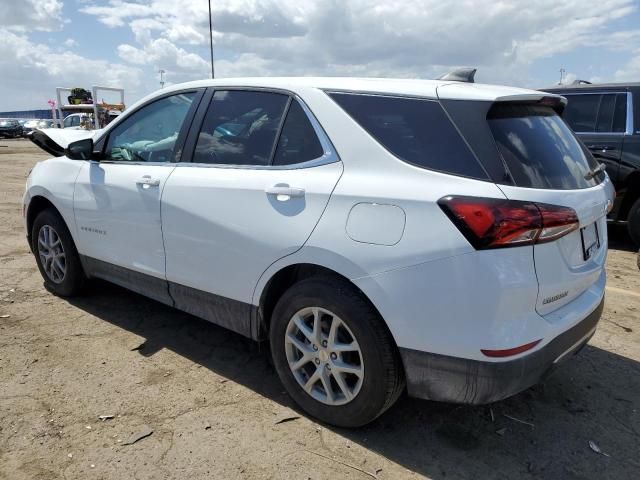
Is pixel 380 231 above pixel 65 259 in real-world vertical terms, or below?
above

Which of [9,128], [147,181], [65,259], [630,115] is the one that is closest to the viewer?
[147,181]

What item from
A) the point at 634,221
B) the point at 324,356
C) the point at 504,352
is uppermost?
the point at 504,352

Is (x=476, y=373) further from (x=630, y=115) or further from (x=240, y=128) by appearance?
(x=630, y=115)

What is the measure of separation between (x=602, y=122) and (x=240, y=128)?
5.23 meters

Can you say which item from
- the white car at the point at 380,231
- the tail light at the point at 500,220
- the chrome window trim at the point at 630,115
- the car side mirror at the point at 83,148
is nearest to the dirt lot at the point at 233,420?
the white car at the point at 380,231

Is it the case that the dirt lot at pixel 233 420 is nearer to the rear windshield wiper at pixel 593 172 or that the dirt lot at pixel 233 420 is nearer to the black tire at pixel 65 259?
the black tire at pixel 65 259

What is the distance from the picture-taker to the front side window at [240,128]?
9.65 ft

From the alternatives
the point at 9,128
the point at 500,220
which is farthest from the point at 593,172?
the point at 9,128

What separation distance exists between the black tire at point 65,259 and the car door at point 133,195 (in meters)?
0.18

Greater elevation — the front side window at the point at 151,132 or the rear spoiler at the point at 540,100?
the rear spoiler at the point at 540,100

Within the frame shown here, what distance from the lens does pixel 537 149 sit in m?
2.46

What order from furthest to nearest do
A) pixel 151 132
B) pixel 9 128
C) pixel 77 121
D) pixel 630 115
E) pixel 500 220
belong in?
pixel 9 128 < pixel 77 121 < pixel 630 115 < pixel 151 132 < pixel 500 220

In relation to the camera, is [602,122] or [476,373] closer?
[476,373]

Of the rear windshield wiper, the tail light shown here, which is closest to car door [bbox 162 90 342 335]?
the tail light
